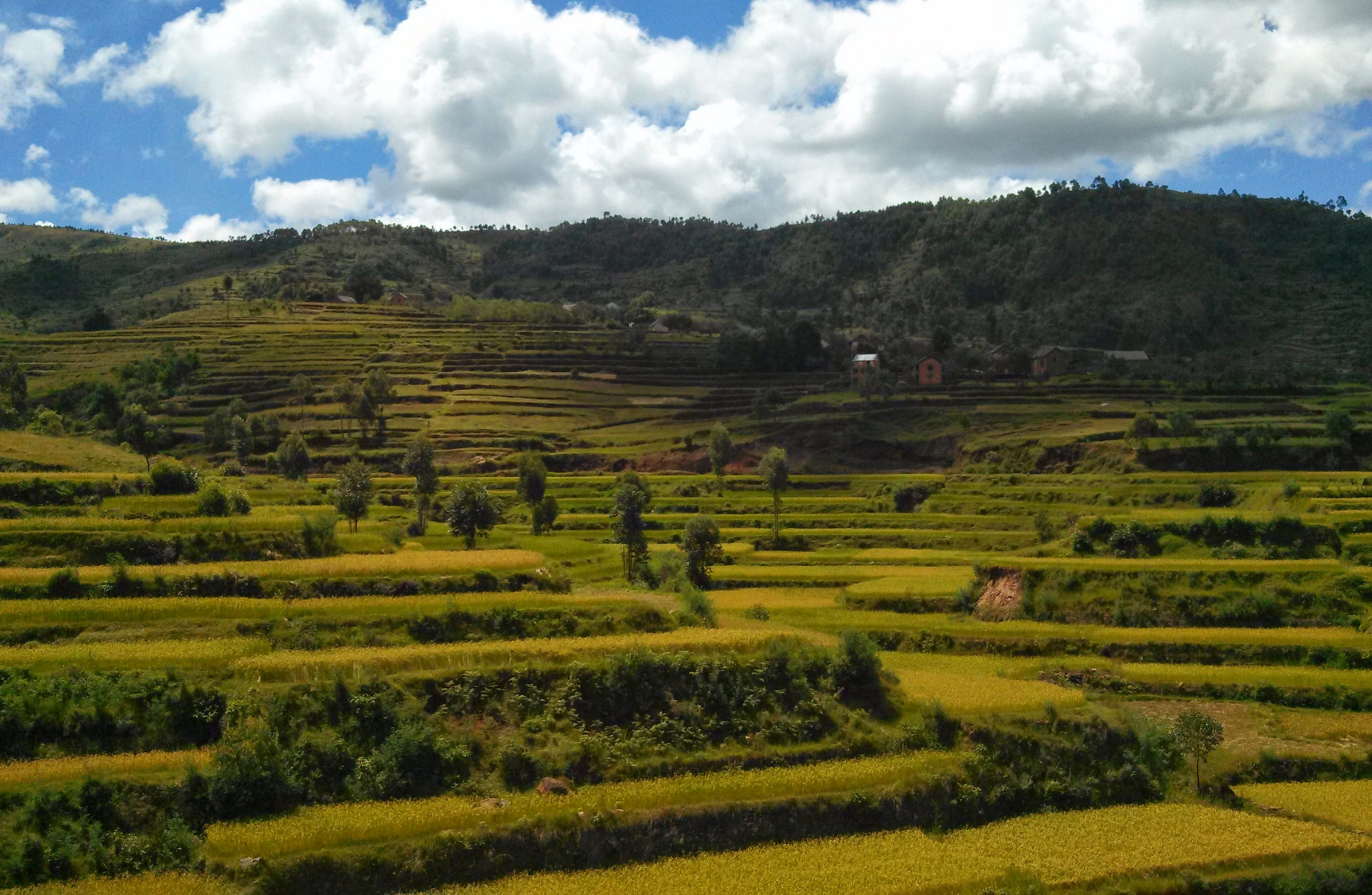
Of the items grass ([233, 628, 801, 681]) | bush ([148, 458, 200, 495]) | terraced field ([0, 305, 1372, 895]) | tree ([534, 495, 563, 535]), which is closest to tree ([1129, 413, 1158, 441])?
terraced field ([0, 305, 1372, 895])

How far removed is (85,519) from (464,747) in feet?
58.3

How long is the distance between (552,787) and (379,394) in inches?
2862

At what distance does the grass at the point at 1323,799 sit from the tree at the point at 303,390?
75.4 m

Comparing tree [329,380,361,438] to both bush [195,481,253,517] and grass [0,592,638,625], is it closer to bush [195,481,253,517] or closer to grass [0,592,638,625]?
bush [195,481,253,517]

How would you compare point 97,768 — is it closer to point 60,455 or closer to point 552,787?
point 552,787

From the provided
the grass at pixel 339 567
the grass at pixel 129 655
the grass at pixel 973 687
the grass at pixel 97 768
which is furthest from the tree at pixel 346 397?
the grass at pixel 97 768

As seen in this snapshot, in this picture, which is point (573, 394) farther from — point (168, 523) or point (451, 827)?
point (451, 827)

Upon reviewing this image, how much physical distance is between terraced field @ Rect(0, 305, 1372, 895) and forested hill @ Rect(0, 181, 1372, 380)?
241ft

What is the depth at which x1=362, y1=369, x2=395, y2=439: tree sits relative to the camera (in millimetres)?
87625

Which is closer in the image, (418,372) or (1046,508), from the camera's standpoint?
(1046,508)

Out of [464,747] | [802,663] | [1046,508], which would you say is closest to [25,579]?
[464,747]

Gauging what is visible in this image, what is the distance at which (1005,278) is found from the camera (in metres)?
163

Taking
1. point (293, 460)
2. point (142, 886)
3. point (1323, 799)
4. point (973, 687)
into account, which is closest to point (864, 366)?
point (293, 460)

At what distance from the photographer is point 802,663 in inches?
1146
